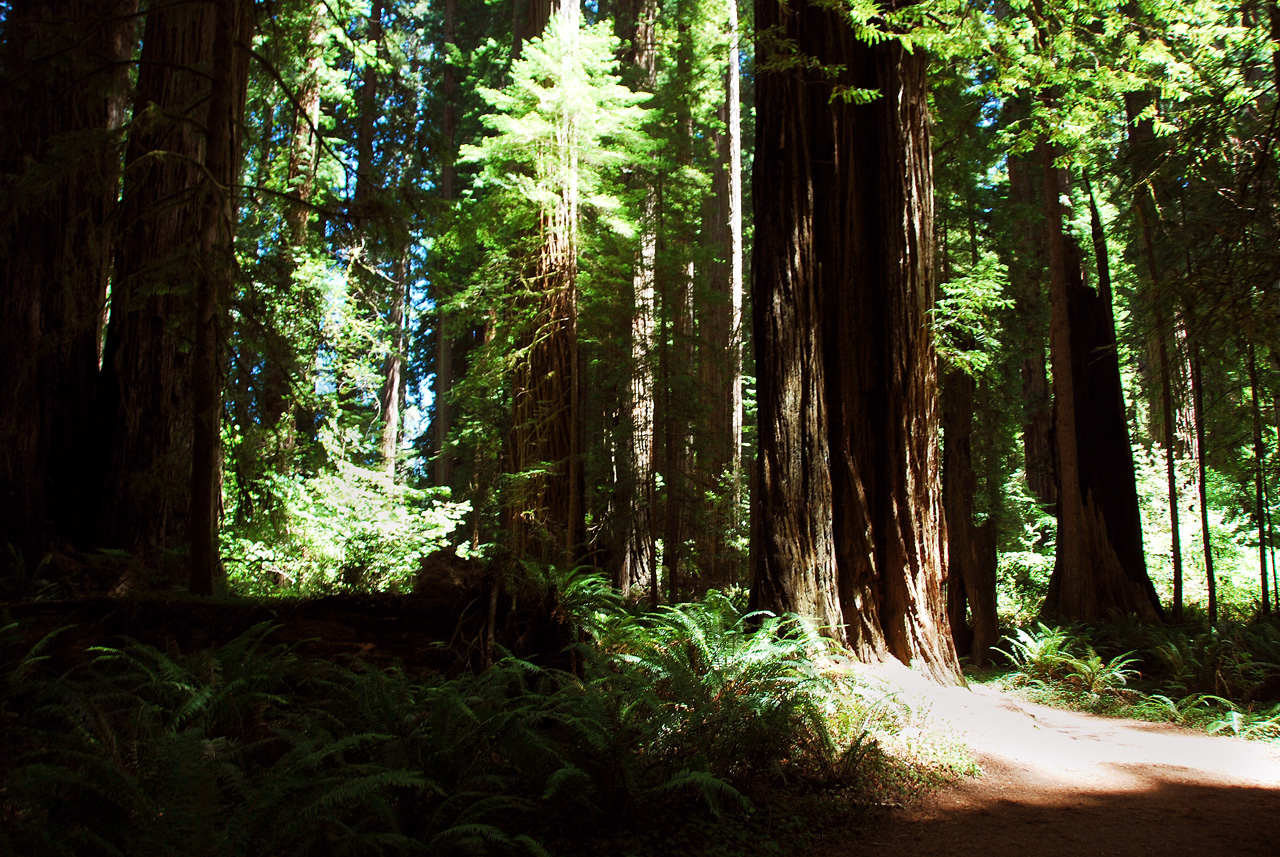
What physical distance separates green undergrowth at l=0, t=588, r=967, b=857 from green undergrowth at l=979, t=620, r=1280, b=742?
10.8ft

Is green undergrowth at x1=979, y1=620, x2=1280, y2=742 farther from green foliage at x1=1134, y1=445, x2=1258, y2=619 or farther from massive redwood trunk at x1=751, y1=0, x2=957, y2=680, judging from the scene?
green foliage at x1=1134, y1=445, x2=1258, y2=619

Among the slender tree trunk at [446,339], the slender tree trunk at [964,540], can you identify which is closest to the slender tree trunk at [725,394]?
the slender tree trunk at [964,540]

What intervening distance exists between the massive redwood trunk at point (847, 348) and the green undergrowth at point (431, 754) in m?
1.13

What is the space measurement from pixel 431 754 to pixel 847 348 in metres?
4.52

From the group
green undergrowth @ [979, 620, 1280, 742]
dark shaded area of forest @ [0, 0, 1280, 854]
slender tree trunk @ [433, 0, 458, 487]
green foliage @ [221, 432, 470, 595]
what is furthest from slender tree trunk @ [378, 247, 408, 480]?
green undergrowth @ [979, 620, 1280, 742]

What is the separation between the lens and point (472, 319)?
10.3 m

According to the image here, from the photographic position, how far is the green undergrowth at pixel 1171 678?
20.6ft

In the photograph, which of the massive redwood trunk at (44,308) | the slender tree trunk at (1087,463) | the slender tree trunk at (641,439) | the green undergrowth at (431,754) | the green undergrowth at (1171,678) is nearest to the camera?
the green undergrowth at (431,754)

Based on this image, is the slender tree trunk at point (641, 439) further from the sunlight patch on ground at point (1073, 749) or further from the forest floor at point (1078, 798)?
the forest floor at point (1078, 798)

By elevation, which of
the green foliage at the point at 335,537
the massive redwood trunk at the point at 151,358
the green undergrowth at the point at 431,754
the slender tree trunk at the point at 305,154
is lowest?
the green undergrowth at the point at 431,754

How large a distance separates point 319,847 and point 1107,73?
8.27 metres

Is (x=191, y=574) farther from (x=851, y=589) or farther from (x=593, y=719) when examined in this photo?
(x=851, y=589)

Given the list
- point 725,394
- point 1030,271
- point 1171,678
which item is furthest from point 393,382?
point 1171,678

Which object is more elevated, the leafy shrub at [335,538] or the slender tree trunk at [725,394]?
the slender tree trunk at [725,394]
